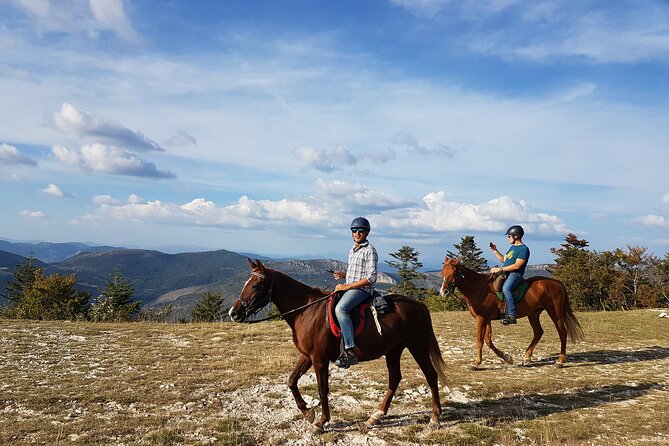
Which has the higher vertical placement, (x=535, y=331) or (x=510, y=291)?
(x=510, y=291)

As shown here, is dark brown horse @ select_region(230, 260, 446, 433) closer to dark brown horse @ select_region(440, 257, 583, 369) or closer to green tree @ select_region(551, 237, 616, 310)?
dark brown horse @ select_region(440, 257, 583, 369)

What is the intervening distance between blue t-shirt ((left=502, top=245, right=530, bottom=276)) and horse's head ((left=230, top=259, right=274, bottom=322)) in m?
7.00

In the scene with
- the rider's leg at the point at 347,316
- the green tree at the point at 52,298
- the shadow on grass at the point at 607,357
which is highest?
the rider's leg at the point at 347,316

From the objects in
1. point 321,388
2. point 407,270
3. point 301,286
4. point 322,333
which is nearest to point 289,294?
point 301,286

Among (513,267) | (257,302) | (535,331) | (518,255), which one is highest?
(518,255)

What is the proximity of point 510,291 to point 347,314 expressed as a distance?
233 inches

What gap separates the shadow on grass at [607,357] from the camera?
1099 centimetres

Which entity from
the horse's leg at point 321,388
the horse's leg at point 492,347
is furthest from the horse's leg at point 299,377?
the horse's leg at point 492,347

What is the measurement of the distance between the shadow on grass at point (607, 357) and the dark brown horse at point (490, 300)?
433mm

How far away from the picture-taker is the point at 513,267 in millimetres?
10367

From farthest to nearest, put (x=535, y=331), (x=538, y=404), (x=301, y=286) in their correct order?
1. (x=535, y=331)
2. (x=538, y=404)
3. (x=301, y=286)

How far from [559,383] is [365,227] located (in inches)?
241

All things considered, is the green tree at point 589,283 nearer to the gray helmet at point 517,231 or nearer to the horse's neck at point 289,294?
the gray helmet at point 517,231

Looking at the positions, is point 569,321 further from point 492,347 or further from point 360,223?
point 360,223
